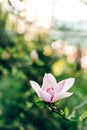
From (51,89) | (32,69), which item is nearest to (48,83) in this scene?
(51,89)

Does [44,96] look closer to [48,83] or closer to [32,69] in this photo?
[48,83]

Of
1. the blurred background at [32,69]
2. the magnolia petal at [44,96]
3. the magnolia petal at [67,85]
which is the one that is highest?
the magnolia petal at [67,85]

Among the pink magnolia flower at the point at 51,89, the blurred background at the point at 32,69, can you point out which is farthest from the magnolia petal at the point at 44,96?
the blurred background at the point at 32,69

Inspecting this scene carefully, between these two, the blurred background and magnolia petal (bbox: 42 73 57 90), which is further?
the blurred background

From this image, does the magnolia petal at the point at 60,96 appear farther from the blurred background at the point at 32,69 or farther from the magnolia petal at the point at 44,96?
the blurred background at the point at 32,69

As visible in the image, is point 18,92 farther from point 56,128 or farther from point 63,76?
point 56,128

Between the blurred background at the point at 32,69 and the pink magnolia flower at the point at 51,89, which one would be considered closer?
the pink magnolia flower at the point at 51,89

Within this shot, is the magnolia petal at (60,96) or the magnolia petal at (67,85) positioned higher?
the magnolia petal at (67,85)

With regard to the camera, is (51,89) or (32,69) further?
(32,69)

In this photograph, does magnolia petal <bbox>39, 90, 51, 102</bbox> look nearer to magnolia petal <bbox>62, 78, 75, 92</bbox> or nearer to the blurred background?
magnolia petal <bbox>62, 78, 75, 92</bbox>

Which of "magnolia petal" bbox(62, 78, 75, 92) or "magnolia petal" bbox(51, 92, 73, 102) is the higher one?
"magnolia petal" bbox(62, 78, 75, 92)

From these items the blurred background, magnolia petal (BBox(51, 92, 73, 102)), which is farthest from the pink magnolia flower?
the blurred background
